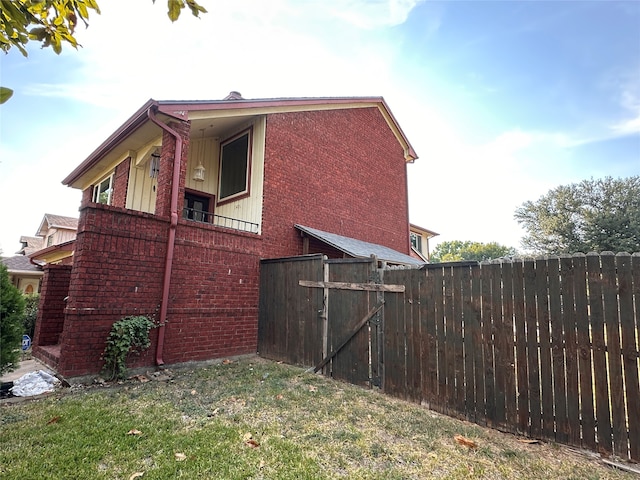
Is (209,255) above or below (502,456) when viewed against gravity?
above

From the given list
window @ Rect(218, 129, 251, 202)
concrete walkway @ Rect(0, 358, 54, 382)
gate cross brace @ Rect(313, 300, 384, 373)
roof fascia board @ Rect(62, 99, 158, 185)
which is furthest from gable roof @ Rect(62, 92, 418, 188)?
gate cross brace @ Rect(313, 300, 384, 373)

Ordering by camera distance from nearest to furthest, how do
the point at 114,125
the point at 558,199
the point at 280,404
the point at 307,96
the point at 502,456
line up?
the point at 502,456
the point at 280,404
the point at 114,125
the point at 307,96
the point at 558,199

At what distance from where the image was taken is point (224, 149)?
9883 mm

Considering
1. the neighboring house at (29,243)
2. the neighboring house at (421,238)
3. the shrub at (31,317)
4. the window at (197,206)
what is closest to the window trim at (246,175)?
the window at (197,206)

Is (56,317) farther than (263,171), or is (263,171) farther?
(263,171)

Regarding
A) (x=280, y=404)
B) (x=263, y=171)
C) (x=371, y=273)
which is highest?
(x=263, y=171)

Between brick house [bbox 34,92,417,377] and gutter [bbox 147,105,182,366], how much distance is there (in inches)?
0.8

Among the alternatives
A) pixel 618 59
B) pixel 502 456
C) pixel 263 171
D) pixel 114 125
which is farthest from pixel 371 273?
pixel 618 59

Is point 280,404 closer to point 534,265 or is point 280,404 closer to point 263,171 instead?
point 534,265

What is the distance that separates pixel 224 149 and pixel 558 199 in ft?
109

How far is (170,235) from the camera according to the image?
6.08m

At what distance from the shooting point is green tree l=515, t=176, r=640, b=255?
1020 inches

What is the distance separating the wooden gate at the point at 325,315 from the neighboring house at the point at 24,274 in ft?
49.8

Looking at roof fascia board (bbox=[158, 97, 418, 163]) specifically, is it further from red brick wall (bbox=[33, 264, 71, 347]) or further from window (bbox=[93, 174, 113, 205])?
window (bbox=[93, 174, 113, 205])
